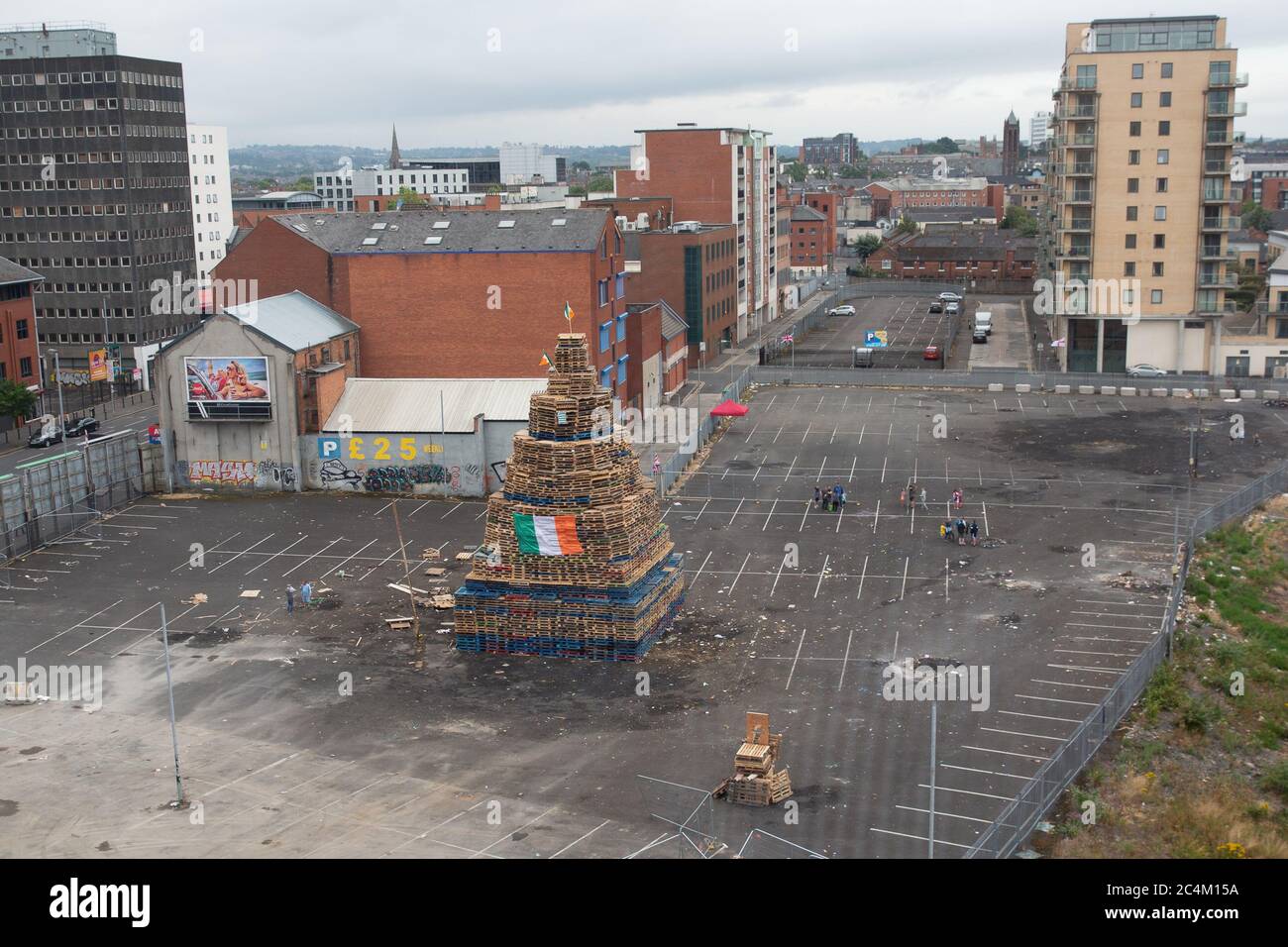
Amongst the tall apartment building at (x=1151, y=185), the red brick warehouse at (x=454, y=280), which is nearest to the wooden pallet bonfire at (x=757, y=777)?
the red brick warehouse at (x=454, y=280)

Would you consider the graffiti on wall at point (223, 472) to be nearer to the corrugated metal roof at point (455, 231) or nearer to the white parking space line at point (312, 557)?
the white parking space line at point (312, 557)

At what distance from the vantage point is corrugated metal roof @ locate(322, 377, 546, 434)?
197 feet

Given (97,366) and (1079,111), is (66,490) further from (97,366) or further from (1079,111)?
(1079,111)

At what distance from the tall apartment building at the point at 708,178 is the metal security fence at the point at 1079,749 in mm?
68140

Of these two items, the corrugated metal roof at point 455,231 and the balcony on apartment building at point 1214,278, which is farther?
the balcony on apartment building at point 1214,278

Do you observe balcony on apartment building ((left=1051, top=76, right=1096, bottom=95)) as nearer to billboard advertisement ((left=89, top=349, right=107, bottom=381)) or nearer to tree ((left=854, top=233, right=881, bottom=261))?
billboard advertisement ((left=89, top=349, right=107, bottom=381))

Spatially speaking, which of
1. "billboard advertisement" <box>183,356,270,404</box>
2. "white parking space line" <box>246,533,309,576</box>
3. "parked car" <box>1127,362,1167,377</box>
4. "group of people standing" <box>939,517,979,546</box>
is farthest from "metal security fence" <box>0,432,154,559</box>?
"parked car" <box>1127,362,1167,377</box>

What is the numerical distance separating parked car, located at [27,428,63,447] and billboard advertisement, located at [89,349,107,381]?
10411 mm

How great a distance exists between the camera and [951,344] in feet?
355

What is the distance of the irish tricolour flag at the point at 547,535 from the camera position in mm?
38875

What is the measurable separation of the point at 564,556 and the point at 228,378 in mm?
28724

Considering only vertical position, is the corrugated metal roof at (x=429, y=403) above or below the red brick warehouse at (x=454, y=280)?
below
